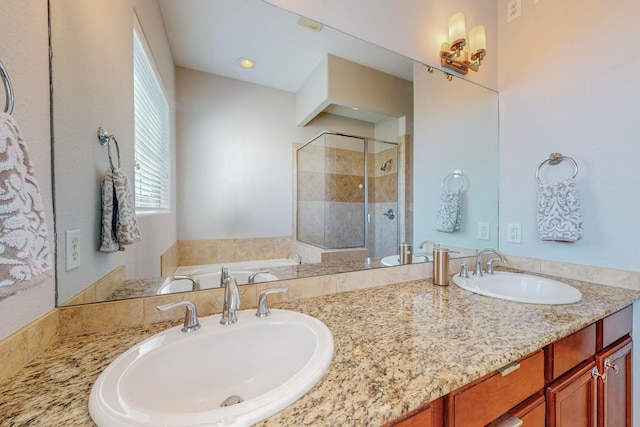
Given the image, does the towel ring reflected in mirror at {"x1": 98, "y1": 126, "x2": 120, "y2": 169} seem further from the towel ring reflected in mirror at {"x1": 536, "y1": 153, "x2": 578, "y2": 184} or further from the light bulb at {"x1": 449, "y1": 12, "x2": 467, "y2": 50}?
the towel ring reflected in mirror at {"x1": 536, "y1": 153, "x2": 578, "y2": 184}

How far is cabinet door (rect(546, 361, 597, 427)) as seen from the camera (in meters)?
0.76

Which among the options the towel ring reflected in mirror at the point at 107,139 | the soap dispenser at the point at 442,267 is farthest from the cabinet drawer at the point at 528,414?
the towel ring reflected in mirror at the point at 107,139

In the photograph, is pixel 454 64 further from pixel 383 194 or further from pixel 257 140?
pixel 257 140

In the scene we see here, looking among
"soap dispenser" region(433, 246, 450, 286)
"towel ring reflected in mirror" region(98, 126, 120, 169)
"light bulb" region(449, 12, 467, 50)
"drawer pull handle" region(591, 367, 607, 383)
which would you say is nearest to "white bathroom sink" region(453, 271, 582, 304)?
"soap dispenser" region(433, 246, 450, 286)

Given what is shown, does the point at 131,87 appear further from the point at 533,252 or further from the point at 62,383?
the point at 533,252

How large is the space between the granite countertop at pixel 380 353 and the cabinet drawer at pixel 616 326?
7 cm

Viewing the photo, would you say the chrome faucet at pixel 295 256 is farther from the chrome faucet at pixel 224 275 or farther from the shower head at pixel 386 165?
the shower head at pixel 386 165

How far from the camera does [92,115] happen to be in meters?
0.73

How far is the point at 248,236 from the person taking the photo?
41.0 inches

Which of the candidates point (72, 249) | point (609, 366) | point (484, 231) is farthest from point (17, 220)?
point (484, 231)

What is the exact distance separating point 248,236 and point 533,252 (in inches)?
63.3

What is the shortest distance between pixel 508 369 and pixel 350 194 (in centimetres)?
100

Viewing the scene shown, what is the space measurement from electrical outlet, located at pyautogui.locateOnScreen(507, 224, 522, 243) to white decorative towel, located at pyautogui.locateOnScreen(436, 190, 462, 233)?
289 mm

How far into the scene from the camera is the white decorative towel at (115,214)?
0.74 metres
